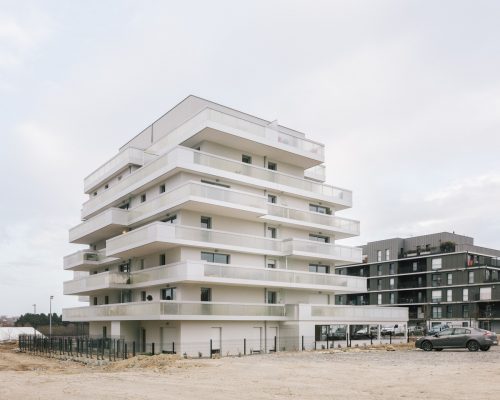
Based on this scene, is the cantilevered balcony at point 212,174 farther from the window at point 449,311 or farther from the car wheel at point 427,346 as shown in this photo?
the window at point 449,311

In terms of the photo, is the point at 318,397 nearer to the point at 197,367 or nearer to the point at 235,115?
the point at 197,367

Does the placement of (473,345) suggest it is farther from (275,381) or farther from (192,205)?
(275,381)

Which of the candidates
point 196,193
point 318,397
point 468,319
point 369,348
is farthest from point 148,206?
point 468,319

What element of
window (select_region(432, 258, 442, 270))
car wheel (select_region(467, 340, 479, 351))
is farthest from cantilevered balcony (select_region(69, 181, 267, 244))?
window (select_region(432, 258, 442, 270))

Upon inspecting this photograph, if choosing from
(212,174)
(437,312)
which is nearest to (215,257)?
(212,174)

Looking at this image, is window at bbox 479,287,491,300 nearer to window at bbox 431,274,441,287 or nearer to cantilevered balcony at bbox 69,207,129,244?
window at bbox 431,274,441,287

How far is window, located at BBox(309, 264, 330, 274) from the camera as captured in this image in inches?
1683

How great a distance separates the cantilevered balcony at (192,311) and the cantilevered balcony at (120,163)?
36.0 ft

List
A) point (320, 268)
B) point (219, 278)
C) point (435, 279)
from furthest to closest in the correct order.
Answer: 1. point (435, 279)
2. point (320, 268)
3. point (219, 278)

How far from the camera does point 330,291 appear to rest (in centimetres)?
4241

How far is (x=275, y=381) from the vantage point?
18.8 m

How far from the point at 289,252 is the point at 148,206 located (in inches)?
406

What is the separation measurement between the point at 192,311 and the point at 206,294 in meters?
2.70

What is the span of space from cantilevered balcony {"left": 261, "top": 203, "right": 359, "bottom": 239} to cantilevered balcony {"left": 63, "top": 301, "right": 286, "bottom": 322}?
244 inches
